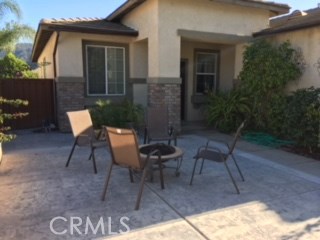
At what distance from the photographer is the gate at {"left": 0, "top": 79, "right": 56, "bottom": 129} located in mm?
9352

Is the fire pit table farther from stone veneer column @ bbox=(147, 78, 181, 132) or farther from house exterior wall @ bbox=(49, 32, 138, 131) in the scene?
house exterior wall @ bbox=(49, 32, 138, 131)

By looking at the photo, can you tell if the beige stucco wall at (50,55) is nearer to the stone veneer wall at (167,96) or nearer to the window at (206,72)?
the stone veneer wall at (167,96)

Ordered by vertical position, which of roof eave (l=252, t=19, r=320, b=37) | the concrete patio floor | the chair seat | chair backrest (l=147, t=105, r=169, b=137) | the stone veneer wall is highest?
roof eave (l=252, t=19, r=320, b=37)

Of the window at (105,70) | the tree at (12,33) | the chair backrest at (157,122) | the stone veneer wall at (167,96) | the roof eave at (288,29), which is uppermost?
the tree at (12,33)

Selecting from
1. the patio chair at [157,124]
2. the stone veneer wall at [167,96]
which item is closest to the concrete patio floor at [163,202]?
the patio chair at [157,124]

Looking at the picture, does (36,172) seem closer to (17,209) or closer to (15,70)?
(17,209)

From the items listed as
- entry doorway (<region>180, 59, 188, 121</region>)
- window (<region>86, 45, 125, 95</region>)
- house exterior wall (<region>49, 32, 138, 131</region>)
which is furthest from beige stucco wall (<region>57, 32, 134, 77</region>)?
entry doorway (<region>180, 59, 188, 121</region>)

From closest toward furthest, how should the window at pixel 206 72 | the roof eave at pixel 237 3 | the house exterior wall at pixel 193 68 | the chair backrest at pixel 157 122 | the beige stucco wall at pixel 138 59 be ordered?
the chair backrest at pixel 157 122 → the roof eave at pixel 237 3 → the beige stucco wall at pixel 138 59 → the house exterior wall at pixel 193 68 → the window at pixel 206 72

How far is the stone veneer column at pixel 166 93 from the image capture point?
868 cm

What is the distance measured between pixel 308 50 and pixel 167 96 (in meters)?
4.14

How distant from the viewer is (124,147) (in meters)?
Result: 3.97

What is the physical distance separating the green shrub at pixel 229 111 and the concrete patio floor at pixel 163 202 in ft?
11.1

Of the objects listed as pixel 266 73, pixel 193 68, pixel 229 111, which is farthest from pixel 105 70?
pixel 266 73

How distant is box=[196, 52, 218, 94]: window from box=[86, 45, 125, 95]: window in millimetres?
3163
